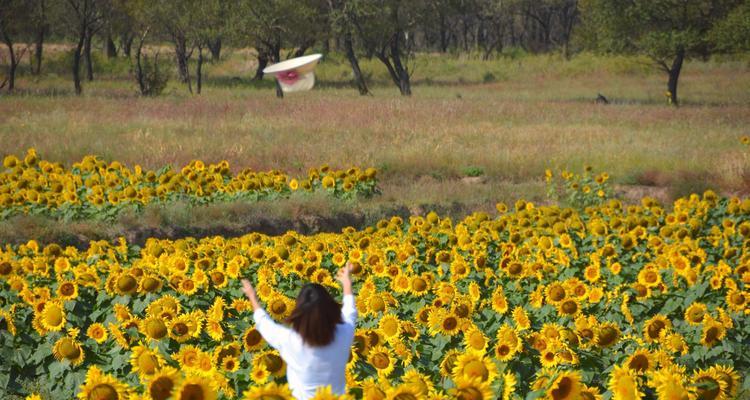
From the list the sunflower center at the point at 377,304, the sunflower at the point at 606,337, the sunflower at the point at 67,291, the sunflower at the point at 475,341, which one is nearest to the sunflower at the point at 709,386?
the sunflower at the point at 606,337

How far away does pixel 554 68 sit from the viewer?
158 ft

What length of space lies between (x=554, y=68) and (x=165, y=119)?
101ft

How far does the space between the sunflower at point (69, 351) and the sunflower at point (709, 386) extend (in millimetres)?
2830

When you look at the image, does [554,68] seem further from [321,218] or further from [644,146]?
[321,218]

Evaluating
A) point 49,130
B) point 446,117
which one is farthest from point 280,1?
point 49,130

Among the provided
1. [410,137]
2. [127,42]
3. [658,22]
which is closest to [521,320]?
[410,137]

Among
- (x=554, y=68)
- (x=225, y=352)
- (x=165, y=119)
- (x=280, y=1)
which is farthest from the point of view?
A: (x=554, y=68)

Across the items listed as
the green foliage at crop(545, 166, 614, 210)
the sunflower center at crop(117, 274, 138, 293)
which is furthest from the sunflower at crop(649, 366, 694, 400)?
the green foliage at crop(545, 166, 614, 210)

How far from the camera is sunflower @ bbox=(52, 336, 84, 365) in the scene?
4695 millimetres

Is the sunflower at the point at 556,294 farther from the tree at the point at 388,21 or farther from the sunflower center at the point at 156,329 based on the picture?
the tree at the point at 388,21

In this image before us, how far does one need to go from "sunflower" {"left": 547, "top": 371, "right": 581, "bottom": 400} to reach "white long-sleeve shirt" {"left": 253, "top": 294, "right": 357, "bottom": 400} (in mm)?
761

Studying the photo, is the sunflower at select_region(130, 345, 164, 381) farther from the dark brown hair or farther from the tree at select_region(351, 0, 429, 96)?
the tree at select_region(351, 0, 429, 96)

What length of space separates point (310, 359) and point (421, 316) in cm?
165

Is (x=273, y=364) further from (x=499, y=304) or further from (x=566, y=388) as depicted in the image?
(x=499, y=304)
